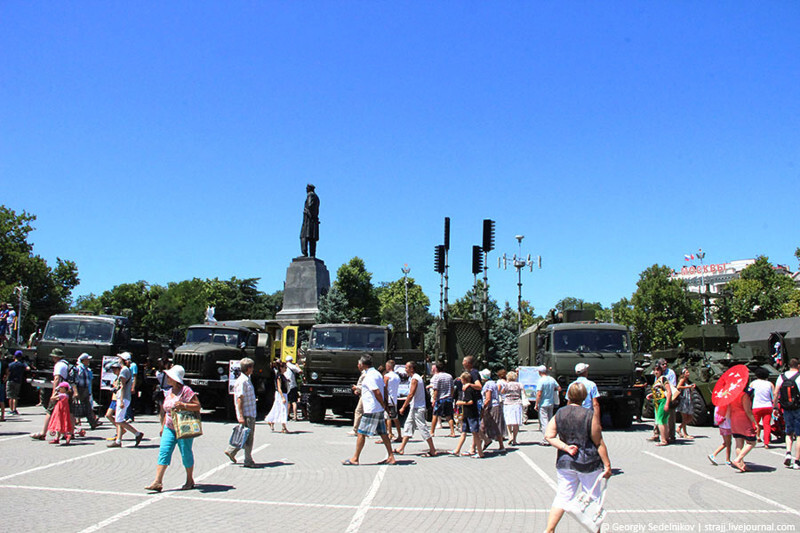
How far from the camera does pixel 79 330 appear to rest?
19.8m

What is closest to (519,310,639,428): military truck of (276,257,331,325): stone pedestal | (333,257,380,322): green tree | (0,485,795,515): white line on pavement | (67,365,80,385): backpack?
(0,485,795,515): white line on pavement

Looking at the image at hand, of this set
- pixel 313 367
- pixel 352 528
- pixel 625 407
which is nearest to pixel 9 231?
pixel 313 367

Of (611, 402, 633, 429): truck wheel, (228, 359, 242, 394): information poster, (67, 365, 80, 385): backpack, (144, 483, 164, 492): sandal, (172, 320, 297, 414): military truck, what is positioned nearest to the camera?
(144, 483, 164, 492): sandal

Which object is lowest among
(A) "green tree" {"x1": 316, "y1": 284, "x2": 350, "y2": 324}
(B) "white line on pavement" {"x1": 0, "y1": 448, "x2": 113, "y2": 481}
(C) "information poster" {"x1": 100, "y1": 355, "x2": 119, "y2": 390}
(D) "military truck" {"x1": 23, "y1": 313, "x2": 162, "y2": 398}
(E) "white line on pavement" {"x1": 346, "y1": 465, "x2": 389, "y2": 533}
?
(B) "white line on pavement" {"x1": 0, "y1": 448, "x2": 113, "y2": 481}

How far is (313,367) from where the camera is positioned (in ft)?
59.7

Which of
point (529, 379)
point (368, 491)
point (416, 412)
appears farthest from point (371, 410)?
point (529, 379)

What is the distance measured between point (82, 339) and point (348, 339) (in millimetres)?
7808

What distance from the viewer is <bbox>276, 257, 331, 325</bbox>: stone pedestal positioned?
37344 mm

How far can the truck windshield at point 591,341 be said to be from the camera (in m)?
18.1

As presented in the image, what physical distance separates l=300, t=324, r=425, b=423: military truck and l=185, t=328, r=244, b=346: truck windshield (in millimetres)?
3030

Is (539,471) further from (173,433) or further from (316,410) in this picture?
(316,410)

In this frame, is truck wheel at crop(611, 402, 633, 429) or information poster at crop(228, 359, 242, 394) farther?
truck wheel at crop(611, 402, 633, 429)

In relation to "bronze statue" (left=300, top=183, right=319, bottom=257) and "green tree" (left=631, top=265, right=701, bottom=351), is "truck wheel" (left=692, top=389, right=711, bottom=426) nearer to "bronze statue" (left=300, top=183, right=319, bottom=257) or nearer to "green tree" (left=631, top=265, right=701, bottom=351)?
"bronze statue" (left=300, top=183, right=319, bottom=257)

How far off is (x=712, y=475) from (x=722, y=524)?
144 inches
